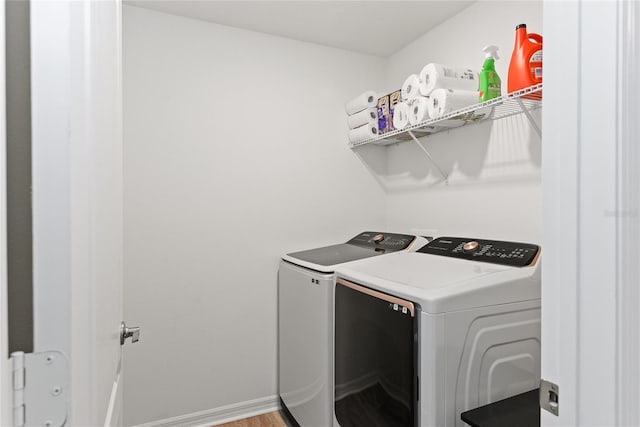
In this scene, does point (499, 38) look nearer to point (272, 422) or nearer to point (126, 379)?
point (272, 422)

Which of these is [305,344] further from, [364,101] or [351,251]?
[364,101]

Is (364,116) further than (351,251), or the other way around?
(364,116)

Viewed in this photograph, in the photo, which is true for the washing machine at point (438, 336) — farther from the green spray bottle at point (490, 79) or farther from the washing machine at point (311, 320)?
the green spray bottle at point (490, 79)

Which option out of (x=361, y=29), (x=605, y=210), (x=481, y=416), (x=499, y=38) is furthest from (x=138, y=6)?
(x=481, y=416)

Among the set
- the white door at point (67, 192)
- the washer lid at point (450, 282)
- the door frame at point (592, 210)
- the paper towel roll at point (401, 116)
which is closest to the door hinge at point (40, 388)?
the white door at point (67, 192)

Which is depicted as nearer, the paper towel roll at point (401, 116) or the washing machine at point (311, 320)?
the washing machine at point (311, 320)

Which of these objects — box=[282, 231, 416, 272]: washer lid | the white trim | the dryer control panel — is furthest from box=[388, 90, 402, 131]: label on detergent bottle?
the white trim

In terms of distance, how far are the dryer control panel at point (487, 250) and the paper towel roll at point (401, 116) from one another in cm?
72

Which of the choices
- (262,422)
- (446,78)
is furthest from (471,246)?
(262,422)

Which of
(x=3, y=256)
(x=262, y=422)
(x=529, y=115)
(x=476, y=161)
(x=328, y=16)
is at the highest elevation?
(x=328, y=16)

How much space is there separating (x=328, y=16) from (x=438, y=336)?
1.90 metres

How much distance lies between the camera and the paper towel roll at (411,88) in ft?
6.82

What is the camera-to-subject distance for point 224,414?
2373 mm

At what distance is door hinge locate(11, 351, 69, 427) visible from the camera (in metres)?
0.49
